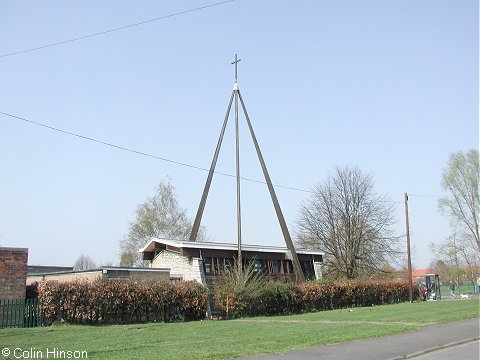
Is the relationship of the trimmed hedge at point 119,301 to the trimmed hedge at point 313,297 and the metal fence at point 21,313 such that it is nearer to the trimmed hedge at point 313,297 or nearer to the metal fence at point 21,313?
the metal fence at point 21,313

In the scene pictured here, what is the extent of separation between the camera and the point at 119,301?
24.6m

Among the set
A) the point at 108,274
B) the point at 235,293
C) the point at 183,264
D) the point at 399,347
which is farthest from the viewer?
the point at 183,264

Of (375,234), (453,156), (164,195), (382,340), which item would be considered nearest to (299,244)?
(375,234)

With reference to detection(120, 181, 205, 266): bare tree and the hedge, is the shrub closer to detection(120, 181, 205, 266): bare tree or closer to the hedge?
the hedge

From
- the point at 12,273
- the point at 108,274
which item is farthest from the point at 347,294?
the point at 12,273

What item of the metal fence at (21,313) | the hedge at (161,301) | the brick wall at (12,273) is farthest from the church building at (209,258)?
the metal fence at (21,313)

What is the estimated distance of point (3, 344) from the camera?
49.6 ft

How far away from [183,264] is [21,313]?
14593 millimetres

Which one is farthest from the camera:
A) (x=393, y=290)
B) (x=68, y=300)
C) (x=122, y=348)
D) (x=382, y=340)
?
(x=393, y=290)

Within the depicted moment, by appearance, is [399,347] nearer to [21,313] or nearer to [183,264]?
[21,313]

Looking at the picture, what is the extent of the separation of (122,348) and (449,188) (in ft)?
169

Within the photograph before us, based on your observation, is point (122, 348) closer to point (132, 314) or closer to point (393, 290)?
point (132, 314)

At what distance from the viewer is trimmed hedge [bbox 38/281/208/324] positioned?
77.0 ft

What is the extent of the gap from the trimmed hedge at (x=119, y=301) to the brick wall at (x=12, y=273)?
91cm
